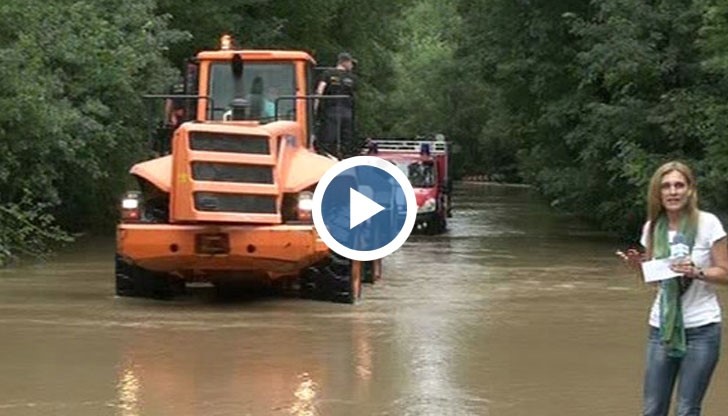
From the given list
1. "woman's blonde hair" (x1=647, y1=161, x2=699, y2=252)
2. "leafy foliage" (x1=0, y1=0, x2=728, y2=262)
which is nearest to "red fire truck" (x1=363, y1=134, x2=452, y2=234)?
"leafy foliage" (x1=0, y1=0, x2=728, y2=262)

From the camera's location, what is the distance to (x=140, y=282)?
1734cm

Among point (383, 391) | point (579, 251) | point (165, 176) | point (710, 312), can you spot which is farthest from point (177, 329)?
point (579, 251)

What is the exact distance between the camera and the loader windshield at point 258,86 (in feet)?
59.4

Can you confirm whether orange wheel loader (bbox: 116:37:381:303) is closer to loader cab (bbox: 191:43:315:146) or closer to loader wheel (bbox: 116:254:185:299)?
loader wheel (bbox: 116:254:185:299)

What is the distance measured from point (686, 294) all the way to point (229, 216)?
8.73 metres

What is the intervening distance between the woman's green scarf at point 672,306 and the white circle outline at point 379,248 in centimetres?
528

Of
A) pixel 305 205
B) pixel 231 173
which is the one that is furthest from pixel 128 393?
pixel 305 205

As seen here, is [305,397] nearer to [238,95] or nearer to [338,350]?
[338,350]

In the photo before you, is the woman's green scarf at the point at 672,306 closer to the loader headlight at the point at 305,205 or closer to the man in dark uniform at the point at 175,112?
the loader headlight at the point at 305,205

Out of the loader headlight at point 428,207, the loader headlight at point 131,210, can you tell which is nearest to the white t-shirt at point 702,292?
the loader headlight at point 131,210

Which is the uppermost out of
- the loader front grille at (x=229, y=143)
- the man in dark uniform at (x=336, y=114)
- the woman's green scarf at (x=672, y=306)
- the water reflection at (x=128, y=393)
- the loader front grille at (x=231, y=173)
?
the man in dark uniform at (x=336, y=114)

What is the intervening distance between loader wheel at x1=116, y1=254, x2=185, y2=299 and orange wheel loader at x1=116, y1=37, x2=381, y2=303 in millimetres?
12

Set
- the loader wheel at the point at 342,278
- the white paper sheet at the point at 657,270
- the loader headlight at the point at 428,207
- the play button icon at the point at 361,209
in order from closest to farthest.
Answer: the white paper sheet at the point at 657,270 < the play button icon at the point at 361,209 < the loader wheel at the point at 342,278 < the loader headlight at the point at 428,207

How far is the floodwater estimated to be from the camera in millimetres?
10344
